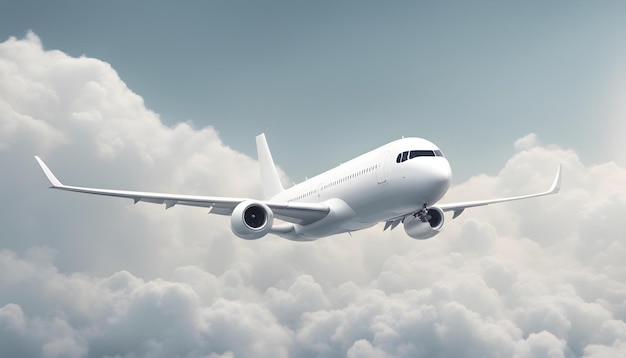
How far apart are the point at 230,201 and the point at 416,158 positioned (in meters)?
12.5

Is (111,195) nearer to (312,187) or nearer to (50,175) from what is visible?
(50,175)

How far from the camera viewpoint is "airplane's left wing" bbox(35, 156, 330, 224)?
47.1 m

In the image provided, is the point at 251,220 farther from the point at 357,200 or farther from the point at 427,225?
the point at 427,225

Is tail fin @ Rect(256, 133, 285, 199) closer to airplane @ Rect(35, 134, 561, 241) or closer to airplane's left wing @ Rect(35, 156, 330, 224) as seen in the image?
airplane @ Rect(35, 134, 561, 241)

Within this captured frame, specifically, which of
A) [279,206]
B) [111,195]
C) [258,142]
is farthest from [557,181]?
[111,195]

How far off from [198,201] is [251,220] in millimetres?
4250

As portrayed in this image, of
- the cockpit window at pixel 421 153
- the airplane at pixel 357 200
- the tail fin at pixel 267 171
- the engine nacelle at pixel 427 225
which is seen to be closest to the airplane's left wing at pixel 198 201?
the airplane at pixel 357 200

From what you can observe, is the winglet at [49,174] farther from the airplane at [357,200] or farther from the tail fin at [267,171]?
the tail fin at [267,171]

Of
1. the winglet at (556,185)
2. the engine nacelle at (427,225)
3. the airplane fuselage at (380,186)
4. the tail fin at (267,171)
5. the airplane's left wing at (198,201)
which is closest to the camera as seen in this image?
the airplane fuselage at (380,186)

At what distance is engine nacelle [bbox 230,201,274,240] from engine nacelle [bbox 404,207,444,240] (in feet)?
34.3

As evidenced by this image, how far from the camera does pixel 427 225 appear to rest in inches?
1956

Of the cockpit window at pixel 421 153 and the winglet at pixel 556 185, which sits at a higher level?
the winglet at pixel 556 185

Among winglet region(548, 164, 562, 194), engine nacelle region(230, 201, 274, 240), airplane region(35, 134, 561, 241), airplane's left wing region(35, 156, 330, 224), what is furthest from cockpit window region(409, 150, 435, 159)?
winglet region(548, 164, 562, 194)

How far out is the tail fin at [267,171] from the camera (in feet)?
219
